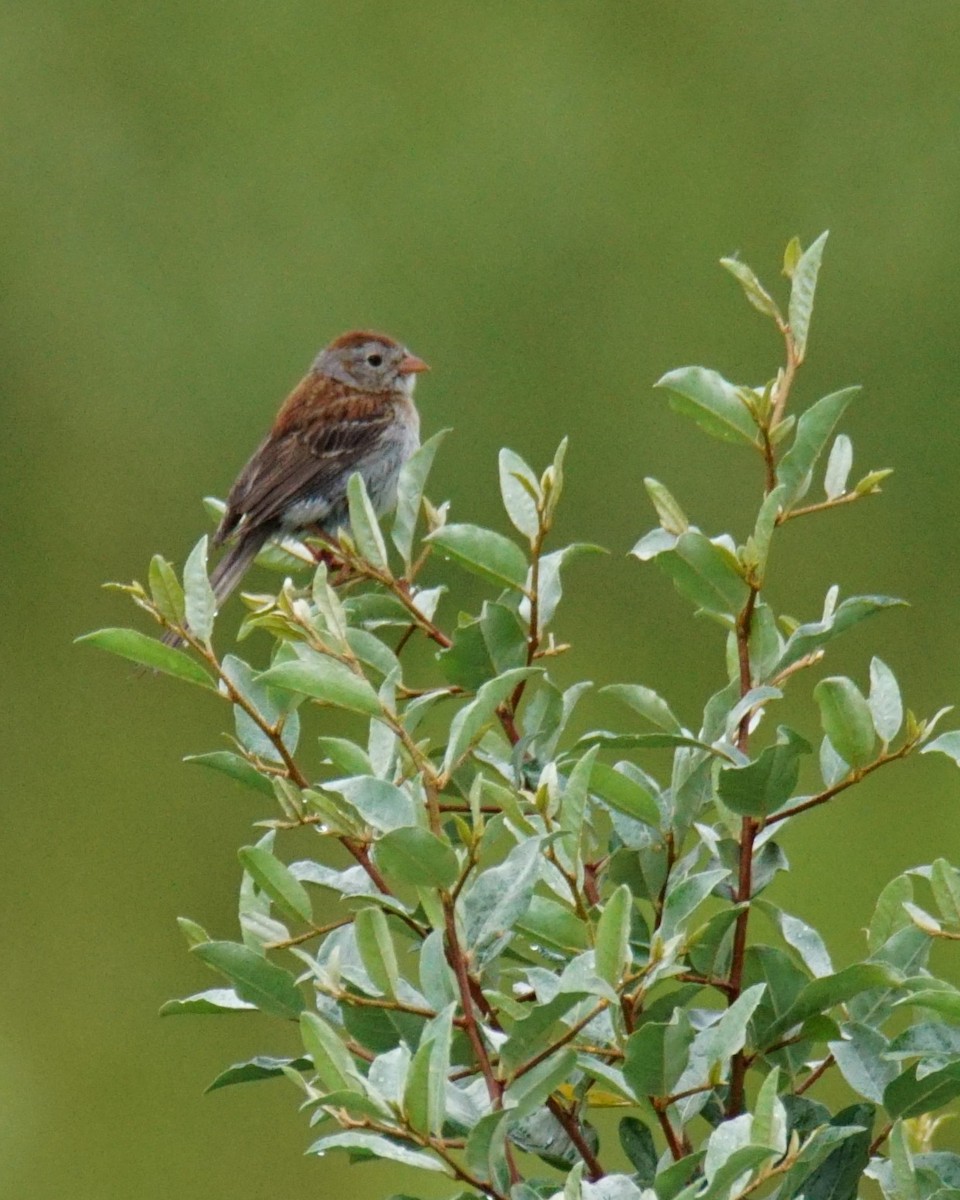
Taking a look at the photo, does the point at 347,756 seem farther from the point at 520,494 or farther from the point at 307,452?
the point at 307,452

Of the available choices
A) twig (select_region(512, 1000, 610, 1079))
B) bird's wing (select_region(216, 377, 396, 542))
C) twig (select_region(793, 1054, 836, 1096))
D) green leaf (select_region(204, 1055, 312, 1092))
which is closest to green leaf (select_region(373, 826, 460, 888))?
twig (select_region(512, 1000, 610, 1079))

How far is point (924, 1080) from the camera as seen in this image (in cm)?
138

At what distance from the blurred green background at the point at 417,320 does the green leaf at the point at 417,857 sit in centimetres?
470

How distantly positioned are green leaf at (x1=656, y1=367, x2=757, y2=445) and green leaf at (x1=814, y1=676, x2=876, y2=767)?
18cm

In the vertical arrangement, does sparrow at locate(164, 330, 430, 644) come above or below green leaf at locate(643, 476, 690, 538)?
below

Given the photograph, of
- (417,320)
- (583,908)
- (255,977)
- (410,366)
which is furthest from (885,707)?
(417,320)

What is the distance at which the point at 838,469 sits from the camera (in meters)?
1.60

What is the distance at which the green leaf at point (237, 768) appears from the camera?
1.52 metres

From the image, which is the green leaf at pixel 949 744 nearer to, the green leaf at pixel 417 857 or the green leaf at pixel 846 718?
the green leaf at pixel 846 718

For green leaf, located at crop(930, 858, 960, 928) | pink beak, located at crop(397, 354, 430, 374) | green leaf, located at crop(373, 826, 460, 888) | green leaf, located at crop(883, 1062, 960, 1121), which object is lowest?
green leaf, located at crop(883, 1062, 960, 1121)

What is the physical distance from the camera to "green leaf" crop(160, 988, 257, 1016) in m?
1.46

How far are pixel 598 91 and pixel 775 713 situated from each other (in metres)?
2.62

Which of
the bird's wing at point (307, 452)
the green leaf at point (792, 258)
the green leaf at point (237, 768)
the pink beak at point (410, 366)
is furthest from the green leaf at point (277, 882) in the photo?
the pink beak at point (410, 366)

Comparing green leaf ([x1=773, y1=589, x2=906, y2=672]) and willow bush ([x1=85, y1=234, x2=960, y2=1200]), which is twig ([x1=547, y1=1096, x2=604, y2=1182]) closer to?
willow bush ([x1=85, y1=234, x2=960, y2=1200])
